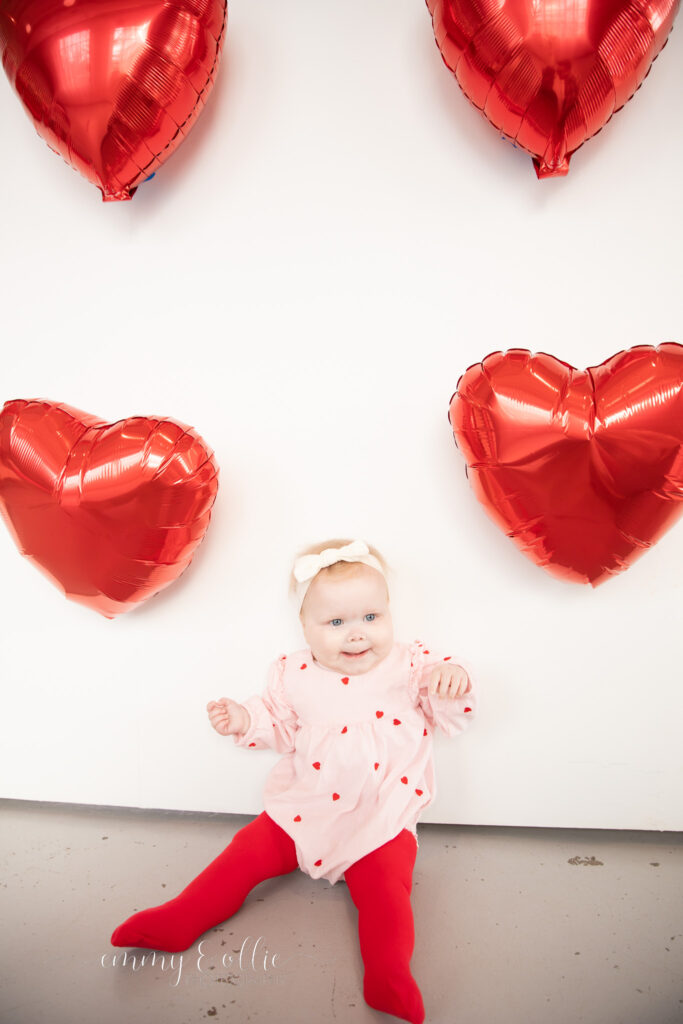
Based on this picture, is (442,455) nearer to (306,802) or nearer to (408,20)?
(306,802)

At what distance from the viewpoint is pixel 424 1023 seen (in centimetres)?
88

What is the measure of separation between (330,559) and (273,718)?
299 mm

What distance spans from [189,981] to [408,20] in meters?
1.52

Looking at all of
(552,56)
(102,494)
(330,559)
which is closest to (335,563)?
(330,559)

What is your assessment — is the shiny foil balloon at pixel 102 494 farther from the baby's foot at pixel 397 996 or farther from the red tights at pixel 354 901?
the baby's foot at pixel 397 996

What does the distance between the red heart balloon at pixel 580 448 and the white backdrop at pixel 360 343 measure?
0.14 m

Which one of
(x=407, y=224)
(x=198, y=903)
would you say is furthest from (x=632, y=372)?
(x=198, y=903)

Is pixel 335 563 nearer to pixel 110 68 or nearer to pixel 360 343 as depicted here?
pixel 360 343

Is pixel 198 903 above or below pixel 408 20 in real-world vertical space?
below

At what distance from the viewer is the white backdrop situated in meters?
1.23

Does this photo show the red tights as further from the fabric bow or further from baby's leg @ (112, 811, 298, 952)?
the fabric bow

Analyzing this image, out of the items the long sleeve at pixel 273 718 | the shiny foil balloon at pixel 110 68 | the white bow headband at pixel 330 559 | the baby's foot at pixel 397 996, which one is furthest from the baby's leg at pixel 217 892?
the shiny foil balloon at pixel 110 68

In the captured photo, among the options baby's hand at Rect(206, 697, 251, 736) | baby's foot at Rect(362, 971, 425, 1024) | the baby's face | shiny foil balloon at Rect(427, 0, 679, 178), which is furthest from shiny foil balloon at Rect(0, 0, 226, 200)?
baby's foot at Rect(362, 971, 425, 1024)

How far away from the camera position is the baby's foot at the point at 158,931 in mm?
1002
